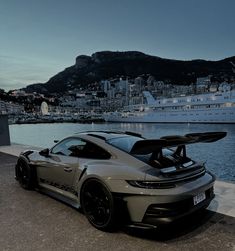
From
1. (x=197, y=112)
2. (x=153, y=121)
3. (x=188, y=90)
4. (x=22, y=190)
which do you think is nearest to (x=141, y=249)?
(x=22, y=190)

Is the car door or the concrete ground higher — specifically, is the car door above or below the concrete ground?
above

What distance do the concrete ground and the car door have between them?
431mm

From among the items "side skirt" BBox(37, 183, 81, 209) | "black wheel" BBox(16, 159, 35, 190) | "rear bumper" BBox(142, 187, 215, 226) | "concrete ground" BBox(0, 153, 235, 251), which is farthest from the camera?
"black wheel" BBox(16, 159, 35, 190)

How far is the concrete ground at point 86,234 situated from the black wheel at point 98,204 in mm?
130

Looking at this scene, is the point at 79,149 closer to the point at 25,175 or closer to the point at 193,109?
the point at 25,175

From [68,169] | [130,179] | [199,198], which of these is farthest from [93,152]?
[199,198]

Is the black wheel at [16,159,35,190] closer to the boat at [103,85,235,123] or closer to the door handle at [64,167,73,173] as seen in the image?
the door handle at [64,167,73,173]

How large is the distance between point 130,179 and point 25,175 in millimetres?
3035

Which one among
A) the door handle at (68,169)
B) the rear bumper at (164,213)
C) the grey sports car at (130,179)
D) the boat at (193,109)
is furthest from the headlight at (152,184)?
the boat at (193,109)

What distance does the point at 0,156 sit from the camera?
9664 millimetres

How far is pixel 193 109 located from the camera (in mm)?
67188

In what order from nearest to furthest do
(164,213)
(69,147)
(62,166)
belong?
(164,213), (62,166), (69,147)

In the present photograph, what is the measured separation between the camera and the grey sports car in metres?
3.06

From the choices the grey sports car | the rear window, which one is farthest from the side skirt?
the rear window
